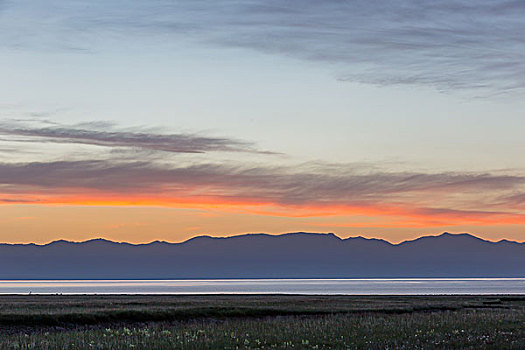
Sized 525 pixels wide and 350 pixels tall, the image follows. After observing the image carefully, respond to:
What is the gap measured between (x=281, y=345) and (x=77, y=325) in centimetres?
2179

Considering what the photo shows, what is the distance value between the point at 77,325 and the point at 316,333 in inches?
760

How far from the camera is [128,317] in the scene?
2146 inches

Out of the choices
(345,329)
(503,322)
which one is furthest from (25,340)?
(503,322)

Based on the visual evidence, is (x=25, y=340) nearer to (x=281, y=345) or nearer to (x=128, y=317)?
(x=281, y=345)

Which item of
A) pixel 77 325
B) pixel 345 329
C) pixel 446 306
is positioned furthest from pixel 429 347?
pixel 446 306

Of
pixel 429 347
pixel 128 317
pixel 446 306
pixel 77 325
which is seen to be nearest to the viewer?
pixel 429 347

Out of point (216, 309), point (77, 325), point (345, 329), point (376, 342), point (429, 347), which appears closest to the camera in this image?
point (429, 347)

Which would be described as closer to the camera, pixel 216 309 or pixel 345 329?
pixel 345 329

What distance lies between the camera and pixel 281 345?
109 ft

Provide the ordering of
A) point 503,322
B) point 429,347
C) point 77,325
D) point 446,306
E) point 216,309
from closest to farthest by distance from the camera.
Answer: point 429,347, point 503,322, point 77,325, point 216,309, point 446,306

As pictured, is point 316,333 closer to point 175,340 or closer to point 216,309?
point 175,340

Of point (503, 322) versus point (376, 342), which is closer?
point (376, 342)

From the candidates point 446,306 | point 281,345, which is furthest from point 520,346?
point 446,306

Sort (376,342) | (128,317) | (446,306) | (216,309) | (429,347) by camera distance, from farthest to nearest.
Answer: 1. (446,306)
2. (216,309)
3. (128,317)
4. (376,342)
5. (429,347)
